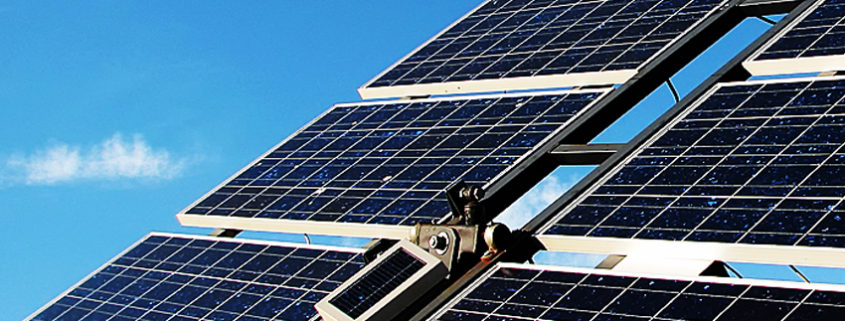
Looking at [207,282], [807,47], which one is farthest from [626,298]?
[207,282]

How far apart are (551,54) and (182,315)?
5191 mm

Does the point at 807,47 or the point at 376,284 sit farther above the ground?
the point at 807,47

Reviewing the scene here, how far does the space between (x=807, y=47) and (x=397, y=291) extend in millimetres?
4649

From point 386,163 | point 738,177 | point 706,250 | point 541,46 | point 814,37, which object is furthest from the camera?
point 541,46

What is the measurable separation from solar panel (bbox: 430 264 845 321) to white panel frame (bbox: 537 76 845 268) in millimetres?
317

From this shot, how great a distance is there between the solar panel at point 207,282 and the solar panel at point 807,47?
4.32 m

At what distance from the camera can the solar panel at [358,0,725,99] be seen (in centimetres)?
1302

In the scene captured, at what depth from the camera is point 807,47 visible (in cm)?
1130

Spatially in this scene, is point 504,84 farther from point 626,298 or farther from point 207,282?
point 626,298

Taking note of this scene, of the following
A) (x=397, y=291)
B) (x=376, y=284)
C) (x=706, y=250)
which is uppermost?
(x=376, y=284)

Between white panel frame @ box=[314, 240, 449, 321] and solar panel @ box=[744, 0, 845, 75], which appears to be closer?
white panel frame @ box=[314, 240, 449, 321]

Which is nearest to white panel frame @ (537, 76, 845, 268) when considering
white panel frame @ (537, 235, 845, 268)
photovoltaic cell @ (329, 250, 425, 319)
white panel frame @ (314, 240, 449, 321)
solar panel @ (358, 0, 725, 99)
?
white panel frame @ (537, 235, 845, 268)

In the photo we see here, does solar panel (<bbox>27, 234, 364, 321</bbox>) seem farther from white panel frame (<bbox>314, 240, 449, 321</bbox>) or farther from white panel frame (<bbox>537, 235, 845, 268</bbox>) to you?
white panel frame (<bbox>537, 235, 845, 268</bbox>)

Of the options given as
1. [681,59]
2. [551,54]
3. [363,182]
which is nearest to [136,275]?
[363,182]
